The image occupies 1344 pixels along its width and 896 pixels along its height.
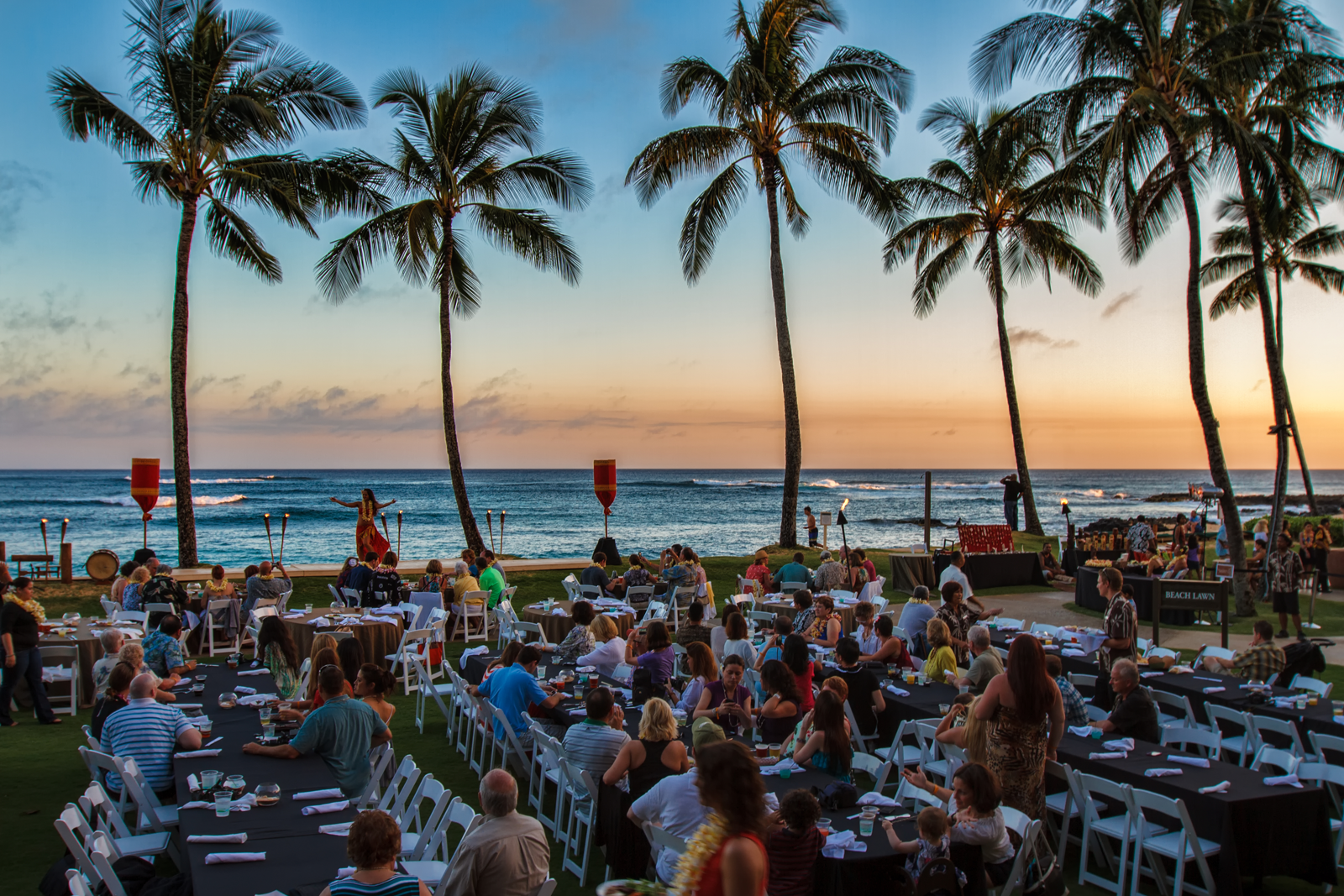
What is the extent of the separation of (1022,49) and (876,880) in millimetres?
16648

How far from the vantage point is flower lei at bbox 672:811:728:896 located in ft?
9.78

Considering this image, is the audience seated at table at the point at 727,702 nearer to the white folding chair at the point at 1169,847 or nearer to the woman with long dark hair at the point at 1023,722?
the woman with long dark hair at the point at 1023,722

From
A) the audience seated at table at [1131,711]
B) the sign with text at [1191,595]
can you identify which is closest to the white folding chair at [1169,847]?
the audience seated at table at [1131,711]

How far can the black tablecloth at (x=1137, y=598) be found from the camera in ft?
51.1

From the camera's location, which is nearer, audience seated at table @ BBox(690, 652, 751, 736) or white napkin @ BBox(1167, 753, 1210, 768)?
white napkin @ BBox(1167, 753, 1210, 768)

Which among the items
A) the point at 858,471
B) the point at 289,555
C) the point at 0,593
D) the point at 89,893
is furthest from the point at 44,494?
the point at 858,471

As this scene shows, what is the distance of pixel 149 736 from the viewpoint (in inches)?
247

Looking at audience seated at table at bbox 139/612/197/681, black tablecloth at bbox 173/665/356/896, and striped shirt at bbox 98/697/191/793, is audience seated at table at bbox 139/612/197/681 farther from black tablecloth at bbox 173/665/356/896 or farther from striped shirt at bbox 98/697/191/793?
striped shirt at bbox 98/697/191/793

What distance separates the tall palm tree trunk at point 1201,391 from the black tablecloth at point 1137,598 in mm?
1123

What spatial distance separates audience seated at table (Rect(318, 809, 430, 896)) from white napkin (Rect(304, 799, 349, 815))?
1.29 meters

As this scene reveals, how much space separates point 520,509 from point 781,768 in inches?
2763

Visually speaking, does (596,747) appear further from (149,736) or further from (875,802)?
(149,736)

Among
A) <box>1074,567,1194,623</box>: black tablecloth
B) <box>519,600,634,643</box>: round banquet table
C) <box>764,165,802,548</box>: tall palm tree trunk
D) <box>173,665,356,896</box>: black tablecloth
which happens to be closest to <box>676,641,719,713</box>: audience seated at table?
<box>173,665,356,896</box>: black tablecloth

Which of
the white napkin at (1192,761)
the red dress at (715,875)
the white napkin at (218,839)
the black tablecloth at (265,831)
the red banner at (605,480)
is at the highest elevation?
the red banner at (605,480)
